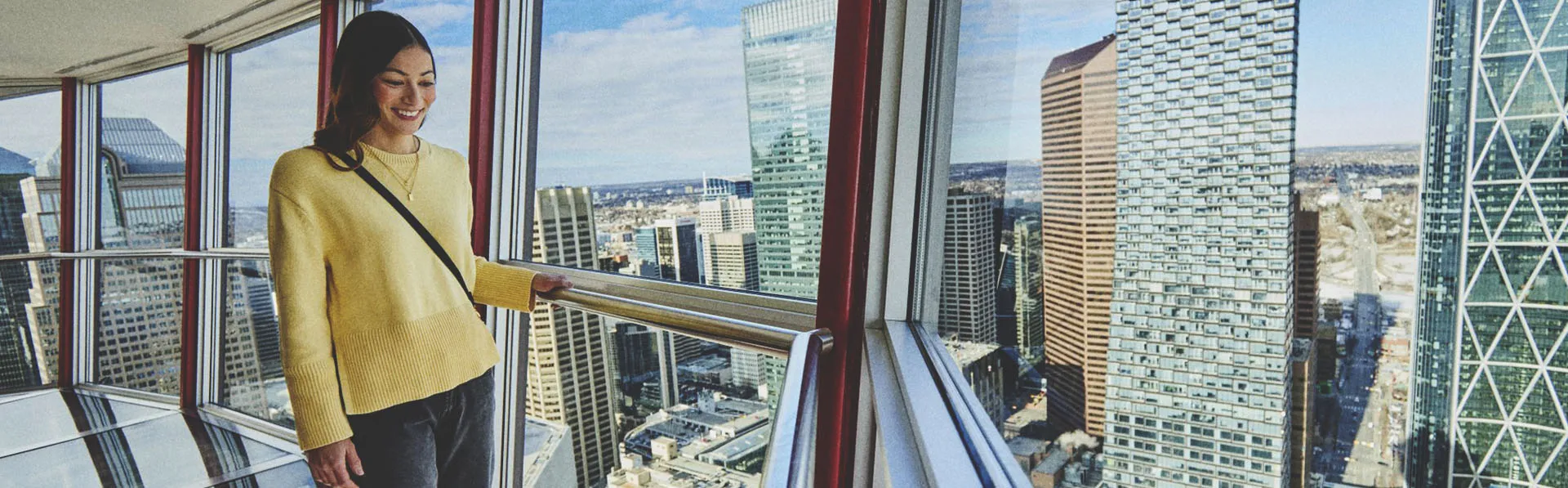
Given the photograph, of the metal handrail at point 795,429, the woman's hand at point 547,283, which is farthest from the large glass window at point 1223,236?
the woman's hand at point 547,283

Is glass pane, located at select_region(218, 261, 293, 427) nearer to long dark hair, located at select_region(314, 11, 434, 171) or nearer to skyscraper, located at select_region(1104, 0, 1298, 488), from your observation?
long dark hair, located at select_region(314, 11, 434, 171)

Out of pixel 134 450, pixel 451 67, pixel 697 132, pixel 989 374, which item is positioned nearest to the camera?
pixel 989 374

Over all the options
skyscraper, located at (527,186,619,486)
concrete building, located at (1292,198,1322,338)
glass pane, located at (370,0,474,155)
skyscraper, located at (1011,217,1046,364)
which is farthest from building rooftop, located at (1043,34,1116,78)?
glass pane, located at (370,0,474,155)

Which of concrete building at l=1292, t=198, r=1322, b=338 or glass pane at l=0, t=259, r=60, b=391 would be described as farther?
glass pane at l=0, t=259, r=60, b=391

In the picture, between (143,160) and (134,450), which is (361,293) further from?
(143,160)

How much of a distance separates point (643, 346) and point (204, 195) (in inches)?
166

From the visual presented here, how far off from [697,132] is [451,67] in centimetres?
167

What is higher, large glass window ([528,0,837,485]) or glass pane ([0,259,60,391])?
large glass window ([528,0,837,485])

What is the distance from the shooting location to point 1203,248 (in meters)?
0.67

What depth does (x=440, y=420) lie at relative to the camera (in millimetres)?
1795

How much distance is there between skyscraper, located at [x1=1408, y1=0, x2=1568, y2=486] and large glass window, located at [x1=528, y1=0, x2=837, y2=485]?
5.25 feet

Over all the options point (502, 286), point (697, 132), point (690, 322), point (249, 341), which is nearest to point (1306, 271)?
point (690, 322)

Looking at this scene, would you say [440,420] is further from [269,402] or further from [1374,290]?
[269,402]

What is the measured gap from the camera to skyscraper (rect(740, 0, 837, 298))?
2.06 metres
